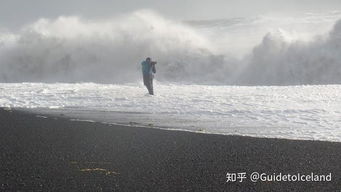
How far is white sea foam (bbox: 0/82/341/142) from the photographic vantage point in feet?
40.0

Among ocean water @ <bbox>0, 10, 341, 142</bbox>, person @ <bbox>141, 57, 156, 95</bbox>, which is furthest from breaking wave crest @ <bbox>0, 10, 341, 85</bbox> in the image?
Answer: person @ <bbox>141, 57, 156, 95</bbox>

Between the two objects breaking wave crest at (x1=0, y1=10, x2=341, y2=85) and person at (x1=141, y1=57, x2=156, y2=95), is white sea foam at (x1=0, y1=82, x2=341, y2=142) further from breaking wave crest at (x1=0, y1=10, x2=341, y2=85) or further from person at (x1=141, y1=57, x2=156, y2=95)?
breaking wave crest at (x1=0, y1=10, x2=341, y2=85)

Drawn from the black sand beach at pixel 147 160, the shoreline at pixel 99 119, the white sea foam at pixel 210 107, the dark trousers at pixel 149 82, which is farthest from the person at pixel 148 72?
the black sand beach at pixel 147 160

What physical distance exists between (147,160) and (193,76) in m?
30.9

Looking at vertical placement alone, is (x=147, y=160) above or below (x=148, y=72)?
below

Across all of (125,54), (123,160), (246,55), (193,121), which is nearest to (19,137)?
(123,160)

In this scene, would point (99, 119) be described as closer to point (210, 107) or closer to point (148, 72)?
point (210, 107)

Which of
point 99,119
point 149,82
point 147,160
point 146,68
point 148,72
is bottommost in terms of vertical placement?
point 147,160

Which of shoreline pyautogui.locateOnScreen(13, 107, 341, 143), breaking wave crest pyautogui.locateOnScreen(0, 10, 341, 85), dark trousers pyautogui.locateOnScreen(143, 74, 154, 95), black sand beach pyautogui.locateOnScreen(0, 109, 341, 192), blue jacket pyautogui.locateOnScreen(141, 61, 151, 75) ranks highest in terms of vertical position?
breaking wave crest pyautogui.locateOnScreen(0, 10, 341, 85)

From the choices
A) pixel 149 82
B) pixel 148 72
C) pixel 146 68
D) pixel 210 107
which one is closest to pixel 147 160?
pixel 210 107

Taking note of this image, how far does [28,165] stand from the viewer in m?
7.74

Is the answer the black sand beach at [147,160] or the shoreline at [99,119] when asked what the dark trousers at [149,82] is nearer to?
the shoreline at [99,119]

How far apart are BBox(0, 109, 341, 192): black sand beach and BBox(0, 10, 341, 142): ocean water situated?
1.64m

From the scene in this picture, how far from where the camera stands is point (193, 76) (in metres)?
39.1
